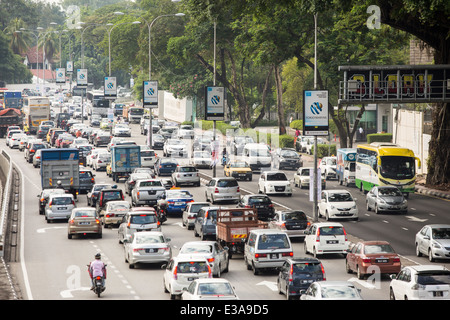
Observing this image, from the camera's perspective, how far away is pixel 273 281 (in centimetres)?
3050

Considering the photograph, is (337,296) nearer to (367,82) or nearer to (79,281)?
(79,281)

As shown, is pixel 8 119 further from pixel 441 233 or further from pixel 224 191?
pixel 441 233

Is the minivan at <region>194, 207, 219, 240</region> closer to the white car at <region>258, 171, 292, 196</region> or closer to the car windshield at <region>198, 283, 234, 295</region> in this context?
the car windshield at <region>198, 283, 234, 295</region>

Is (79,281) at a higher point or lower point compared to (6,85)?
lower

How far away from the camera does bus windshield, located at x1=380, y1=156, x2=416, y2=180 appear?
53688 millimetres


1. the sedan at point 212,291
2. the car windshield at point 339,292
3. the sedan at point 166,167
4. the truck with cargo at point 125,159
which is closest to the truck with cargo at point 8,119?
the sedan at point 166,167

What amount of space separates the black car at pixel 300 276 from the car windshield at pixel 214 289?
14.0ft

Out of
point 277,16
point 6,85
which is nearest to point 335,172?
point 277,16

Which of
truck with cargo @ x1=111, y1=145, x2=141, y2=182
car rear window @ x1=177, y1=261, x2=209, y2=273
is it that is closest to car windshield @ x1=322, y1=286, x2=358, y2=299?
car rear window @ x1=177, y1=261, x2=209, y2=273

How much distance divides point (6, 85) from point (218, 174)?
113 meters

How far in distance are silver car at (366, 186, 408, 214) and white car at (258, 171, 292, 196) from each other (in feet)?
25.8

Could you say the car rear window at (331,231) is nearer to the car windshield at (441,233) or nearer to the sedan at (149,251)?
the car windshield at (441,233)

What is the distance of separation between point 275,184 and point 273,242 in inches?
955

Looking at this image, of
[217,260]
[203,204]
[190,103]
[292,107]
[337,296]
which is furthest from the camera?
[190,103]
